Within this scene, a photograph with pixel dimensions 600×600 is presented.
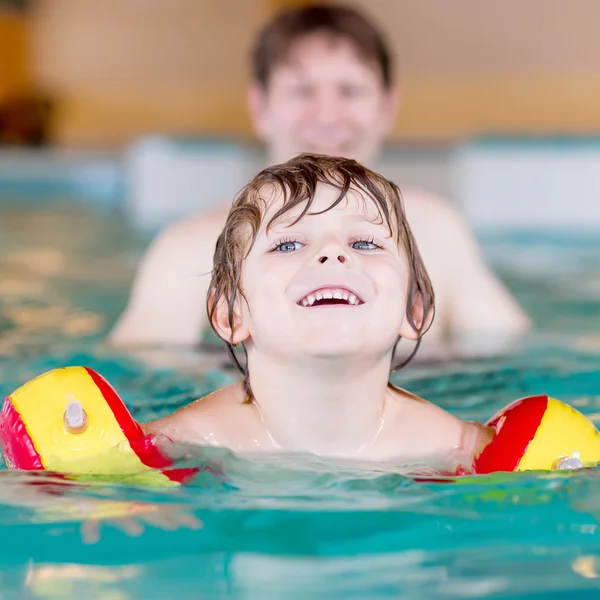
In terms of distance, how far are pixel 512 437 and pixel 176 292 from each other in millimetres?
1516

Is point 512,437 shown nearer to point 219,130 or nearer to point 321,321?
point 321,321

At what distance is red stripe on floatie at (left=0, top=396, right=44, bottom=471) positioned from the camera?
73.7 inches

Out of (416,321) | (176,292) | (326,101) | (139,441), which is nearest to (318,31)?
(326,101)

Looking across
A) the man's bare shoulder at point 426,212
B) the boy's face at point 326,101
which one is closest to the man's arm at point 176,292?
the boy's face at point 326,101

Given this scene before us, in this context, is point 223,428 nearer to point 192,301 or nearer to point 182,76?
point 192,301

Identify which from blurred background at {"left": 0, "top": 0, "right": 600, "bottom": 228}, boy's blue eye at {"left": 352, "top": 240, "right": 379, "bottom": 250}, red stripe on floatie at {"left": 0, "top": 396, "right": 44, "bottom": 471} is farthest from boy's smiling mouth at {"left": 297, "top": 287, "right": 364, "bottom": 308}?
blurred background at {"left": 0, "top": 0, "right": 600, "bottom": 228}

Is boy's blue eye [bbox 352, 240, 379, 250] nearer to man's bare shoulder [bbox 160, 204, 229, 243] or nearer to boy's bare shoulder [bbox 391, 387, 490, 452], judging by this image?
boy's bare shoulder [bbox 391, 387, 490, 452]

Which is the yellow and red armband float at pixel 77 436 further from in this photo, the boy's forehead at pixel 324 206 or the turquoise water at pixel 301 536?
the boy's forehead at pixel 324 206

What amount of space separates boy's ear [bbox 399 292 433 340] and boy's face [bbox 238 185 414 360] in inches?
2.4

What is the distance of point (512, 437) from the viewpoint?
1.92m

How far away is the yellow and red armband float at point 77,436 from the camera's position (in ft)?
6.14

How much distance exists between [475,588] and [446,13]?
33.4ft

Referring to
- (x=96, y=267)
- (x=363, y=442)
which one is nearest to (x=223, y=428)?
(x=363, y=442)

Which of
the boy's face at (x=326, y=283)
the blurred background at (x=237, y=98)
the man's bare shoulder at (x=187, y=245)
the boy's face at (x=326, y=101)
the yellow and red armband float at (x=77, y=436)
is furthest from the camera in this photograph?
the blurred background at (x=237, y=98)
